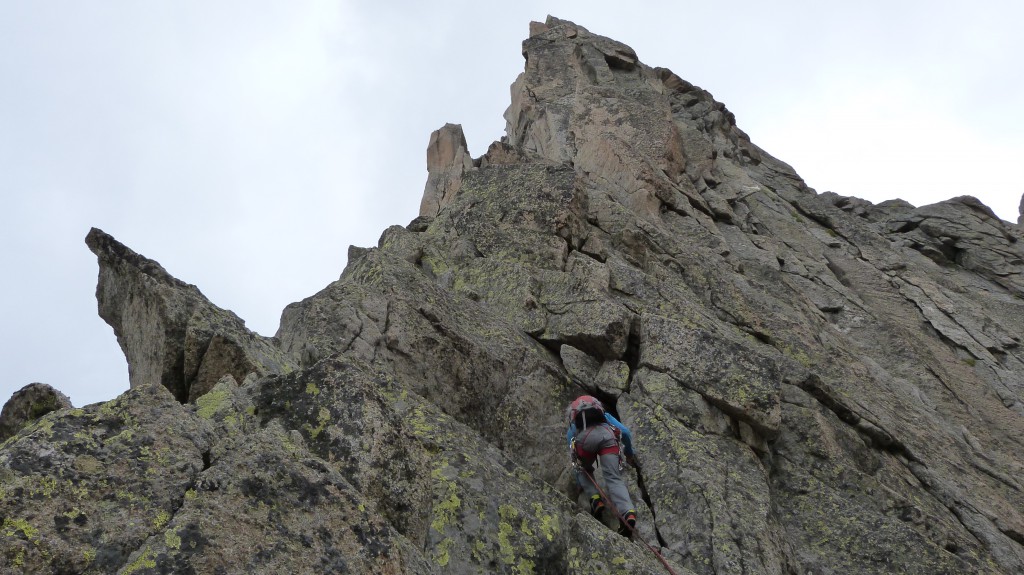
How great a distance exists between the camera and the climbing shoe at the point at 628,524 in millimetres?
14883

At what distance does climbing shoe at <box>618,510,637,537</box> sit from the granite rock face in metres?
0.35

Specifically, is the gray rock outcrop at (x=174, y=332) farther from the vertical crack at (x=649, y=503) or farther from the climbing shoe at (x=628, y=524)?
the vertical crack at (x=649, y=503)

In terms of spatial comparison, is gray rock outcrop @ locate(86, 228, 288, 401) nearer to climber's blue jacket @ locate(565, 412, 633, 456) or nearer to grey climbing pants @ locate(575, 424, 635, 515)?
climber's blue jacket @ locate(565, 412, 633, 456)

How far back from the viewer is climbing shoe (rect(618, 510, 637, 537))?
48.8 ft

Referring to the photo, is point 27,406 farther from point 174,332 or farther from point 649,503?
point 649,503

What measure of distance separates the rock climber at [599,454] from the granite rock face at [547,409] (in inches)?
22.4

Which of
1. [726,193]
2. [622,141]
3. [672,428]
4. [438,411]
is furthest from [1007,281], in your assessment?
[438,411]

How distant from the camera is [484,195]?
27.5 meters

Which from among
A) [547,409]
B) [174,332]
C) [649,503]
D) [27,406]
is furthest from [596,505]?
[27,406]

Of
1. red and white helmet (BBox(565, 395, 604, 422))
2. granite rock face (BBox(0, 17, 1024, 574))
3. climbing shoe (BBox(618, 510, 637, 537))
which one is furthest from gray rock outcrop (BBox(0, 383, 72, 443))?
climbing shoe (BBox(618, 510, 637, 537))

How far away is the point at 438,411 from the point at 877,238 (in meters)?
32.5

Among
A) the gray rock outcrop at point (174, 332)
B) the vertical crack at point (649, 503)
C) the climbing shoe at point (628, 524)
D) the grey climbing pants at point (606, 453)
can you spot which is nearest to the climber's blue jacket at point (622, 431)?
the grey climbing pants at point (606, 453)

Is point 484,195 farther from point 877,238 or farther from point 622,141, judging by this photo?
point 877,238

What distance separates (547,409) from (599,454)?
2675 mm
